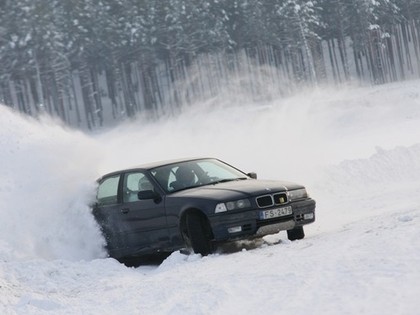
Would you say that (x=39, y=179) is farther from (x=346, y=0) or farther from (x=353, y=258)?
(x=346, y=0)

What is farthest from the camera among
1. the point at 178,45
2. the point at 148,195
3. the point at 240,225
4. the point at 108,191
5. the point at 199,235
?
the point at 178,45

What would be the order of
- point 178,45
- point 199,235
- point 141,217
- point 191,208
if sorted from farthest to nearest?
point 178,45, point 141,217, point 191,208, point 199,235

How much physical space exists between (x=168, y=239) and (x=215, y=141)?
1990cm

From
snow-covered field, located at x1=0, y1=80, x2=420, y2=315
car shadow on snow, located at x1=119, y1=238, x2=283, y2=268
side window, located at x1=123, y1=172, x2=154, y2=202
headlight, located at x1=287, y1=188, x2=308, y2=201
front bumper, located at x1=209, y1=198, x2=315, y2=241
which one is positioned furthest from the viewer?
side window, located at x1=123, y1=172, x2=154, y2=202

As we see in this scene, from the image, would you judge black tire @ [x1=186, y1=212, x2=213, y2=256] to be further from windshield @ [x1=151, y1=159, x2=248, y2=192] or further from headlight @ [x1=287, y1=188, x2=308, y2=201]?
headlight @ [x1=287, y1=188, x2=308, y2=201]

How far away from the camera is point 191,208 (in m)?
10.3

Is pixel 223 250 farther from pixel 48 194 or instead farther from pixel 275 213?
pixel 48 194

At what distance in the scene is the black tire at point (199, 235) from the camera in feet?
33.2

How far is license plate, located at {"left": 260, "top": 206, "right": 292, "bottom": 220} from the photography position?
1010 cm

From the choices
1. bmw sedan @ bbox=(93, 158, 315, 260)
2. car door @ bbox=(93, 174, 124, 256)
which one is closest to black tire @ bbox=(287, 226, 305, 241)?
bmw sedan @ bbox=(93, 158, 315, 260)

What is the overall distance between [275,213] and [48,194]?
387 cm

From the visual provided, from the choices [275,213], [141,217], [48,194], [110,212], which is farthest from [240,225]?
[48,194]

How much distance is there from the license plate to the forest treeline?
2422 inches

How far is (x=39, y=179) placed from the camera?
1276 centimetres
